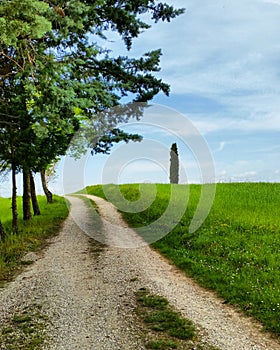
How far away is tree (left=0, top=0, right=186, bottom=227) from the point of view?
36.4ft

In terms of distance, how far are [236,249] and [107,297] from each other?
201 inches

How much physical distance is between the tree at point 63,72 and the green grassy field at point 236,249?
18.2ft

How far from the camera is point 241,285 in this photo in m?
9.45

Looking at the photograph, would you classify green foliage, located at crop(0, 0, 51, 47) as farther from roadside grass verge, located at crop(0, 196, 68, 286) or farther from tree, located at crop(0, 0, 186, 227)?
roadside grass verge, located at crop(0, 196, 68, 286)

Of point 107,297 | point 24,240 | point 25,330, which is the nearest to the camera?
point 25,330

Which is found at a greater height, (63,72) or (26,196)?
(63,72)

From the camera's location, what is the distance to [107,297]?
9.33 meters

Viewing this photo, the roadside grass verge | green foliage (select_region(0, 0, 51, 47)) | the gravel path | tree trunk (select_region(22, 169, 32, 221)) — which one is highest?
green foliage (select_region(0, 0, 51, 47))

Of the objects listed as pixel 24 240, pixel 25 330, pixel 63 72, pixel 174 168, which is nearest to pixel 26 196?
pixel 24 240

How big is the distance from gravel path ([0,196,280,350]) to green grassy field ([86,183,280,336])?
41 cm

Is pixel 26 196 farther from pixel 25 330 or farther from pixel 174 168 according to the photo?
pixel 174 168

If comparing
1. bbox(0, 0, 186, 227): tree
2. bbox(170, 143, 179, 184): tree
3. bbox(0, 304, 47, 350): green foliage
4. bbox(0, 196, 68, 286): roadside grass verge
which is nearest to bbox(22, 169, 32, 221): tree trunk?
bbox(0, 196, 68, 286): roadside grass verge

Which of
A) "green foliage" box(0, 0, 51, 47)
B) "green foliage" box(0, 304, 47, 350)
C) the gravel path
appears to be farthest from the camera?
"green foliage" box(0, 0, 51, 47)

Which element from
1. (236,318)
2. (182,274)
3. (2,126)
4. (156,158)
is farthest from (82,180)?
(236,318)
